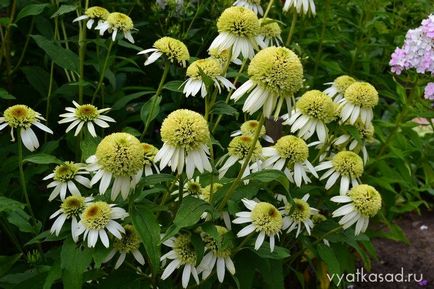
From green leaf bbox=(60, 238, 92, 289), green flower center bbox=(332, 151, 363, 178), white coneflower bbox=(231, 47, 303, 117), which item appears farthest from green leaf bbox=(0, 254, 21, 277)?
green flower center bbox=(332, 151, 363, 178)

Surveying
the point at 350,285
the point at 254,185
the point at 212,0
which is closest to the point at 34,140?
the point at 254,185

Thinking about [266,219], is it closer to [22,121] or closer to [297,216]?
[297,216]

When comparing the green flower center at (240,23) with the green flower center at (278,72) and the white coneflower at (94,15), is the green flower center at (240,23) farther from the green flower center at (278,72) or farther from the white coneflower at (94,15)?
the white coneflower at (94,15)

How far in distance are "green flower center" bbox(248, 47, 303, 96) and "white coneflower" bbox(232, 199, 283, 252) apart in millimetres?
367

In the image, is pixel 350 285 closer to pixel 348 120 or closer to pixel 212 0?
pixel 348 120

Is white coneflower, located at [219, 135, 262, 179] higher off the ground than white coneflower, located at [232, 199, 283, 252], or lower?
higher

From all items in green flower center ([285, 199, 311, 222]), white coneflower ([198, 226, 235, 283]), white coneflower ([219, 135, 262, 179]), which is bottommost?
white coneflower ([198, 226, 235, 283])

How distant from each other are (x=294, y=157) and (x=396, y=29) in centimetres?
160

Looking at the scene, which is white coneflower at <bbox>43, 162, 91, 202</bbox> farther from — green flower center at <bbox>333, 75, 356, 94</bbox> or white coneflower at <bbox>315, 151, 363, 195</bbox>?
green flower center at <bbox>333, 75, 356, 94</bbox>

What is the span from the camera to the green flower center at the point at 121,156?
1415 mm

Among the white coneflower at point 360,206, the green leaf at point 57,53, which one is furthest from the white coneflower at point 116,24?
the white coneflower at point 360,206

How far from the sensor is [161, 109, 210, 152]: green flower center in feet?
4.64

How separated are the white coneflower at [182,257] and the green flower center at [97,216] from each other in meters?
0.19

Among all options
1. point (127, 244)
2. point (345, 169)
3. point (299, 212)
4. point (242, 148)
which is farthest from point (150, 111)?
point (345, 169)
